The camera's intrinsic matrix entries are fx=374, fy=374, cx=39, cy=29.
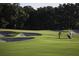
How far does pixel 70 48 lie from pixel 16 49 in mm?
719

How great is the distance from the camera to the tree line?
4.98m

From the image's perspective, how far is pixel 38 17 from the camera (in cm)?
504

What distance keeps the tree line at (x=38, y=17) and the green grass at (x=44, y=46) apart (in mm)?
116

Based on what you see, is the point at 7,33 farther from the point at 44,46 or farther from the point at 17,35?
the point at 44,46

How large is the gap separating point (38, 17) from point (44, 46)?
40 centimetres

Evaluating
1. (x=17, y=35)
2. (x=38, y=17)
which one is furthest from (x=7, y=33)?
(x=38, y=17)

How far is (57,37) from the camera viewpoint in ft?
16.4

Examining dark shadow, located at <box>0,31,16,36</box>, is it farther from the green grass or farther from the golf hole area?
the green grass

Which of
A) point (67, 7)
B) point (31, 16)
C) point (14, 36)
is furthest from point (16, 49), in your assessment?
point (67, 7)

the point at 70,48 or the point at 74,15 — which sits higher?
the point at 74,15

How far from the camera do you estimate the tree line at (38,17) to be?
498 cm

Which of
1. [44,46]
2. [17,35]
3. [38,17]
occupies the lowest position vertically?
[44,46]

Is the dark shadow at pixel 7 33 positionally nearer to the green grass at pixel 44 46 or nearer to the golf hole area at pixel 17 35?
the golf hole area at pixel 17 35

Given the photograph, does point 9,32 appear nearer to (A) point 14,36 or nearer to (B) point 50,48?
(A) point 14,36
